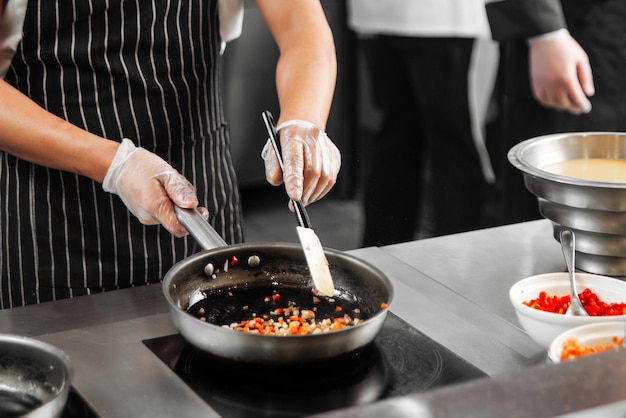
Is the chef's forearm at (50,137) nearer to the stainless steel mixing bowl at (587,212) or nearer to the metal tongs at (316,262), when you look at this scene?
the metal tongs at (316,262)

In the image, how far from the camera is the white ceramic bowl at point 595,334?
1.21 metres

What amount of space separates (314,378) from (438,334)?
0.86 feet

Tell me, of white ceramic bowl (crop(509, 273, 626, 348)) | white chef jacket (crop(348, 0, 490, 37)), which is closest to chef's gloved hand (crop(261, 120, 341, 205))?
white ceramic bowl (crop(509, 273, 626, 348))

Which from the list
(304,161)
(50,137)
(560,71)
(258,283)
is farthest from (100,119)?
(560,71)

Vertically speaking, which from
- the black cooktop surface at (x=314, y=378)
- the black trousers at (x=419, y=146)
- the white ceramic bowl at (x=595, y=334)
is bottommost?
the black trousers at (x=419, y=146)

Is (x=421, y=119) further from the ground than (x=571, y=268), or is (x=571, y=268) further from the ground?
(x=571, y=268)

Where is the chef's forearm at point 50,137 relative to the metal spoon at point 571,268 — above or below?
above

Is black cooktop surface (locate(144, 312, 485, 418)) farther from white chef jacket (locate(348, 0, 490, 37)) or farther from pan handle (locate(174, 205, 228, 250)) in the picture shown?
white chef jacket (locate(348, 0, 490, 37))

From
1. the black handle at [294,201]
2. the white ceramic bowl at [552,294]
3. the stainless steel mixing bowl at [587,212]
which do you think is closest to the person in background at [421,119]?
the stainless steel mixing bowl at [587,212]

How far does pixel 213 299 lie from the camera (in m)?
1.39

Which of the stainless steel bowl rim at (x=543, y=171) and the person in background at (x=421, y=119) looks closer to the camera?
the stainless steel bowl rim at (x=543, y=171)

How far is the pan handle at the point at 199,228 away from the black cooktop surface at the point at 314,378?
0.18m

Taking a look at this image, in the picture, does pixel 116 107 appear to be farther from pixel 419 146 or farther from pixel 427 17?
pixel 419 146

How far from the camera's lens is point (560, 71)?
2768mm
